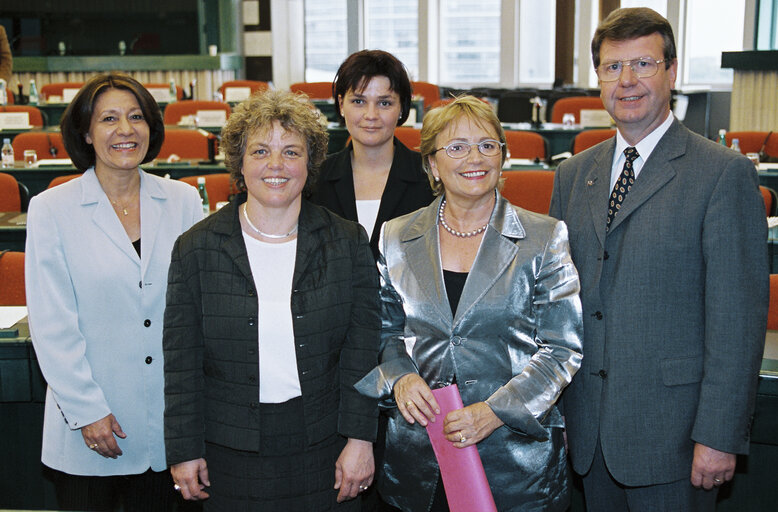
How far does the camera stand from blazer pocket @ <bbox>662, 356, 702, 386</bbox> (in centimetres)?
191

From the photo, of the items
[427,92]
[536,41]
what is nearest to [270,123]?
[427,92]

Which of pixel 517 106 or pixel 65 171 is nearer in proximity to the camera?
pixel 65 171

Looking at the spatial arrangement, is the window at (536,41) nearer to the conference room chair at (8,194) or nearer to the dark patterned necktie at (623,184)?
the conference room chair at (8,194)

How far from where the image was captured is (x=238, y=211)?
6.84 ft

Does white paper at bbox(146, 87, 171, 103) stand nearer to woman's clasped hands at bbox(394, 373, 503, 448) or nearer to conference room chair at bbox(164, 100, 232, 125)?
conference room chair at bbox(164, 100, 232, 125)

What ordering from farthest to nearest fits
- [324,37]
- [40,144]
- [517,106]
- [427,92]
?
1. [324,37]
2. [517,106]
3. [427,92]
4. [40,144]

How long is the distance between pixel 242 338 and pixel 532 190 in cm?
276

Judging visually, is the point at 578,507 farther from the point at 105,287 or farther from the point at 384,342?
the point at 105,287

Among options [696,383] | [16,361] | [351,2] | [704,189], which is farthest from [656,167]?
[351,2]

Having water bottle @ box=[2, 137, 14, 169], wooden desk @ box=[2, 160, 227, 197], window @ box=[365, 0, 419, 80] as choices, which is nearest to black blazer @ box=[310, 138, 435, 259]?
Answer: wooden desk @ box=[2, 160, 227, 197]

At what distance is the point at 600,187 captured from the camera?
208cm

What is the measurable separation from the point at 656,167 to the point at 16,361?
79.3 inches

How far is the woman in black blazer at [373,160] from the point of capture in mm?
2627

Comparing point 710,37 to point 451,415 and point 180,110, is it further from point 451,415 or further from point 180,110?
point 451,415
